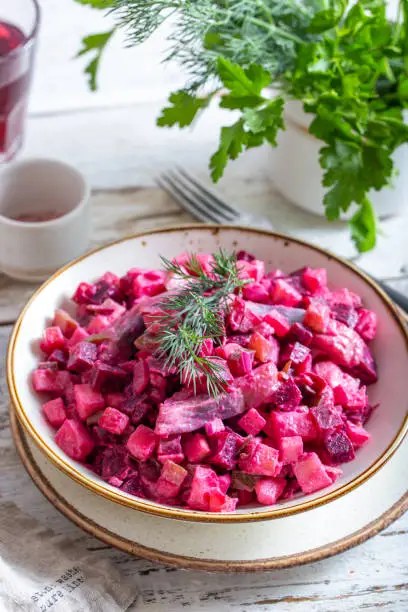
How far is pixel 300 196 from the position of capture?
2535mm

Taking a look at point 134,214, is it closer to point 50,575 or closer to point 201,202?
point 201,202

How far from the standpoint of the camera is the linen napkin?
1.51 metres

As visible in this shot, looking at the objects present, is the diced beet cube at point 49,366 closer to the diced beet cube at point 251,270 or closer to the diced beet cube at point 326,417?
the diced beet cube at point 251,270

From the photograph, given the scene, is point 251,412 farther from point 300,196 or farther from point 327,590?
point 300,196

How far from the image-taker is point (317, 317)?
5.93 ft

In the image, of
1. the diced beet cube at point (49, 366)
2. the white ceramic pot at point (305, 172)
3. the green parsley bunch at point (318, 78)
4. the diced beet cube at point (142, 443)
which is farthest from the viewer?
the white ceramic pot at point (305, 172)

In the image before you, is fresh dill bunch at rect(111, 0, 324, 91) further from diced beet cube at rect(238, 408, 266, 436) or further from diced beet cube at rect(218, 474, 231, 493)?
diced beet cube at rect(218, 474, 231, 493)

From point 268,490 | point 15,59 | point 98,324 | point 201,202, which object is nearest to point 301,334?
point 268,490

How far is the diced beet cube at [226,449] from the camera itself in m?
1.59

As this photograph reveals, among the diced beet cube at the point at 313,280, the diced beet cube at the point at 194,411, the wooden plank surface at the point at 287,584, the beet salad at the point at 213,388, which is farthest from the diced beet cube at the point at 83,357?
the diced beet cube at the point at 313,280

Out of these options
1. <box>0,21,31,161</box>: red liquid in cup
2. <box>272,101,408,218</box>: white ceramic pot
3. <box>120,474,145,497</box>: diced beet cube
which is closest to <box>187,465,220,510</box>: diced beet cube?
<box>120,474,145,497</box>: diced beet cube

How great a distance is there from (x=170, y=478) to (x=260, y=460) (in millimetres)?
185

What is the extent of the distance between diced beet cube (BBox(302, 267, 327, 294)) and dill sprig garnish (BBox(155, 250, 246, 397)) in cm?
21

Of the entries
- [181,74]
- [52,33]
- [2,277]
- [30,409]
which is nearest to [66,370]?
[30,409]
